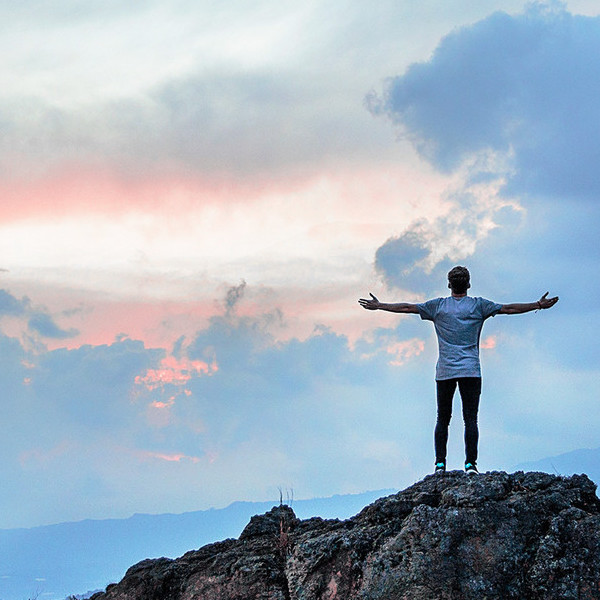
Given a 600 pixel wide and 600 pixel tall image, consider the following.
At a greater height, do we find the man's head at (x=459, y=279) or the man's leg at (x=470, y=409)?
the man's head at (x=459, y=279)

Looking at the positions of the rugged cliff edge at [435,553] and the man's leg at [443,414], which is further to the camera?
the man's leg at [443,414]

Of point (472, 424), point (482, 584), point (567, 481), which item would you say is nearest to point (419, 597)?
point (482, 584)

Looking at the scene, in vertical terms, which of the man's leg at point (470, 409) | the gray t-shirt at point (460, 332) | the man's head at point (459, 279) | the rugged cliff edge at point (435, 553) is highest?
the man's head at point (459, 279)

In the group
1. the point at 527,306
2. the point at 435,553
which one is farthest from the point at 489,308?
the point at 435,553

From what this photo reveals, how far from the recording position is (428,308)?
12672 millimetres

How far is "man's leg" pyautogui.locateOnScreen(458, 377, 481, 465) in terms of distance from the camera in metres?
12.3

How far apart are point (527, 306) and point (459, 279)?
1.14 m

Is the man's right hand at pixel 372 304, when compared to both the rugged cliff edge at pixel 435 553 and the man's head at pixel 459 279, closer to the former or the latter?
the man's head at pixel 459 279

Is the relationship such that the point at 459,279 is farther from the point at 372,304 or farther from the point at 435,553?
the point at 435,553

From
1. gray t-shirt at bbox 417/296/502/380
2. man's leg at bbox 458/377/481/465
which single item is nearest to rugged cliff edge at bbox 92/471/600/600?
man's leg at bbox 458/377/481/465

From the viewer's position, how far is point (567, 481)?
A: 10398 millimetres

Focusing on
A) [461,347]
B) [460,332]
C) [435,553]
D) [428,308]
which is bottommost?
[435,553]

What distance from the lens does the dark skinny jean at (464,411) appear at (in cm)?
1229

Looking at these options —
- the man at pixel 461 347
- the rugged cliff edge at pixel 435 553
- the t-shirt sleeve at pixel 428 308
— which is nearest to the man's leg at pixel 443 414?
the man at pixel 461 347
